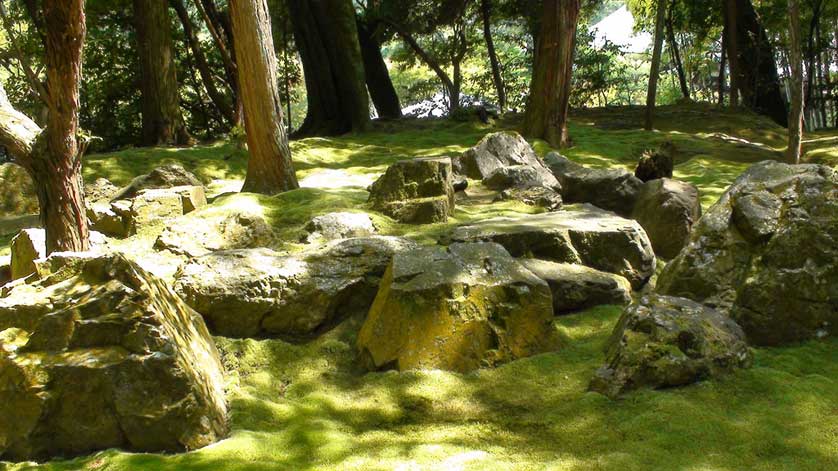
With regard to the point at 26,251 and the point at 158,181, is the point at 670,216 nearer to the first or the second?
the point at 158,181

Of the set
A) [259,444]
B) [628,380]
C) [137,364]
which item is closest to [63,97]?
[137,364]

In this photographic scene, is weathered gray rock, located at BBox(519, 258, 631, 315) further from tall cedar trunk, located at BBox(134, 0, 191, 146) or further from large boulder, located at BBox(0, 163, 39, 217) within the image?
tall cedar trunk, located at BBox(134, 0, 191, 146)

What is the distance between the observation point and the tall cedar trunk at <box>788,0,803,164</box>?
949 cm

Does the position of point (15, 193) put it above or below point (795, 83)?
below

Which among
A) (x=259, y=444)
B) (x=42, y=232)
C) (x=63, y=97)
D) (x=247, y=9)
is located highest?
(x=247, y=9)

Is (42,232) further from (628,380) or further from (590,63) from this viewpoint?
(590,63)

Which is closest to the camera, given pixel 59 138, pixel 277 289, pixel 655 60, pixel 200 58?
pixel 277 289

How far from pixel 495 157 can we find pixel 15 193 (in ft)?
20.7

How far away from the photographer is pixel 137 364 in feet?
11.1

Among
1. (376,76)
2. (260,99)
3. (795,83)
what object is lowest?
(795,83)

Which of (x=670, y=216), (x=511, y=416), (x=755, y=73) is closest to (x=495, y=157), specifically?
(x=670, y=216)

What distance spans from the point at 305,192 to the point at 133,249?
187cm

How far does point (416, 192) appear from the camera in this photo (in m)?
6.77

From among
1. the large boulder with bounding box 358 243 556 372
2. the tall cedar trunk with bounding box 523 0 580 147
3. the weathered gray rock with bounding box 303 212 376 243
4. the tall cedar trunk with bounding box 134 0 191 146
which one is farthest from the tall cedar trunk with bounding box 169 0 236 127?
the large boulder with bounding box 358 243 556 372
